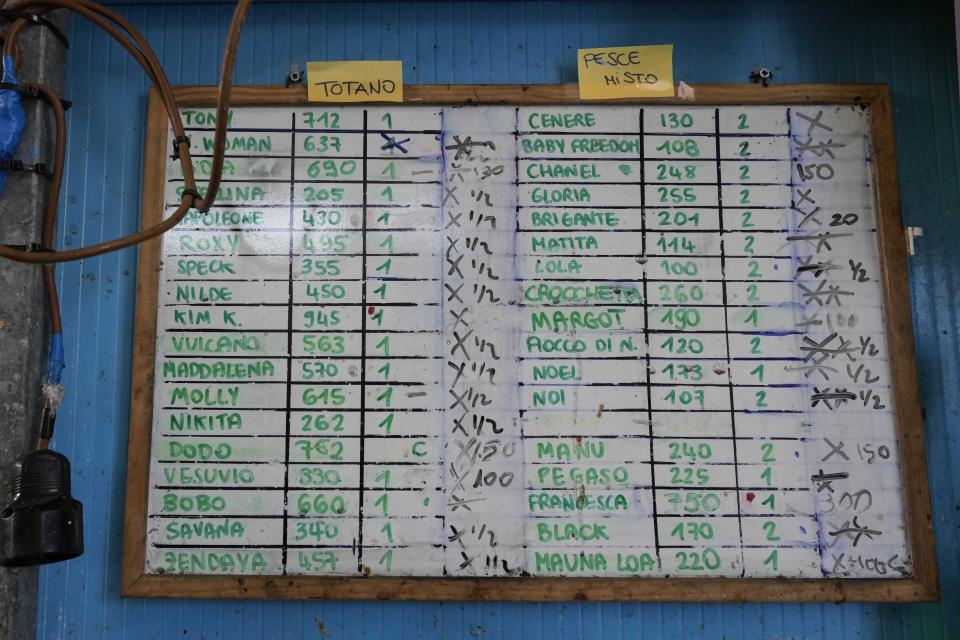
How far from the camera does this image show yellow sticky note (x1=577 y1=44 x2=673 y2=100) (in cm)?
126

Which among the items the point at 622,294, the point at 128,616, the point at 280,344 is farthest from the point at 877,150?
the point at 128,616

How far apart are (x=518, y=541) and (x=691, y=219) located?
2.32 ft

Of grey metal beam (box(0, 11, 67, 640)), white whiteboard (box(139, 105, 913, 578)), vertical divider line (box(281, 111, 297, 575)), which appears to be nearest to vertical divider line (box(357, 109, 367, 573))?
white whiteboard (box(139, 105, 913, 578))

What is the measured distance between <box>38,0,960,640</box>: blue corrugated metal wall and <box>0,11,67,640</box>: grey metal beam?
47 millimetres

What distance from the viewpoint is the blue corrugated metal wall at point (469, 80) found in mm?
1174

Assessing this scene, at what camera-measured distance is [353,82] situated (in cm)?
127

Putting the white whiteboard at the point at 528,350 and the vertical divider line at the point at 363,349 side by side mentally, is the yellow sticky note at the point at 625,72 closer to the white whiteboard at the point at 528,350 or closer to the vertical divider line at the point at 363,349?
the white whiteboard at the point at 528,350

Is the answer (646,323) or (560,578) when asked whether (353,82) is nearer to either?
(646,323)

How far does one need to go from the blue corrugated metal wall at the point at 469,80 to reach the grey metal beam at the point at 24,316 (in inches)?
1.8

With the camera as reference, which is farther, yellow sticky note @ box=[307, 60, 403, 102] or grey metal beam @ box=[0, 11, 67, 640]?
yellow sticky note @ box=[307, 60, 403, 102]

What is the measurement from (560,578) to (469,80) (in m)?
0.99

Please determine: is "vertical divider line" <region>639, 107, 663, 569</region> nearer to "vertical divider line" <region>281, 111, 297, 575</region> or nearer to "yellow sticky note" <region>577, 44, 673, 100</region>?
"yellow sticky note" <region>577, 44, 673, 100</region>

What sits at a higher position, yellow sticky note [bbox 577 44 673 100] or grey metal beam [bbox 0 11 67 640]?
yellow sticky note [bbox 577 44 673 100]

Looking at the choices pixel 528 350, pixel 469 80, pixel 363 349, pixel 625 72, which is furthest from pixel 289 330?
pixel 625 72
